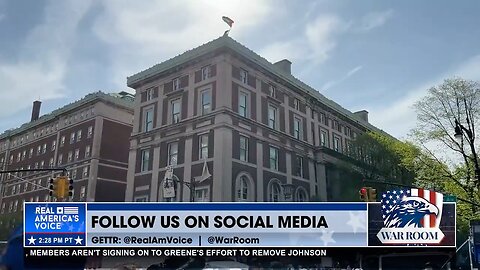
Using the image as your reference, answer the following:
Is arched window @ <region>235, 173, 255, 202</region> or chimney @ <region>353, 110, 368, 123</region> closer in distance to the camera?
arched window @ <region>235, 173, 255, 202</region>

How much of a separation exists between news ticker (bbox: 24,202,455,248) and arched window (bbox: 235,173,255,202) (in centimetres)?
2674

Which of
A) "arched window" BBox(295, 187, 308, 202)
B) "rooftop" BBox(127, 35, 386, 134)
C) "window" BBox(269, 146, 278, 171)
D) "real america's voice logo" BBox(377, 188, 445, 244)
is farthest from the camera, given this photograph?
"arched window" BBox(295, 187, 308, 202)

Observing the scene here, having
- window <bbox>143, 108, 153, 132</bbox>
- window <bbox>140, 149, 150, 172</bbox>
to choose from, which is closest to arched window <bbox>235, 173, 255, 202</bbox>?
window <bbox>140, 149, 150, 172</bbox>

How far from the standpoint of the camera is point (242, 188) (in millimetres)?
38062

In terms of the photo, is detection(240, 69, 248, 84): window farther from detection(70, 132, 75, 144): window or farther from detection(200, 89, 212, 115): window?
detection(70, 132, 75, 144): window

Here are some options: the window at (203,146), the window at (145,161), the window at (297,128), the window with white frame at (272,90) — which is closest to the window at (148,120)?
the window at (145,161)

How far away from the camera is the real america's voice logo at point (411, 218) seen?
33.6ft

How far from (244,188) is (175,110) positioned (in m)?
10.7

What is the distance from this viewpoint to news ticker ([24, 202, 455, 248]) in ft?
33.6

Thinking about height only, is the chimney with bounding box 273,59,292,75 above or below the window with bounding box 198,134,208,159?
above

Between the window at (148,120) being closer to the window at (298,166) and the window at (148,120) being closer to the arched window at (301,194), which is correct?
the window at (298,166)

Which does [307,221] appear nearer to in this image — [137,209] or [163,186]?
[137,209]

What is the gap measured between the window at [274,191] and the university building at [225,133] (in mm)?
96

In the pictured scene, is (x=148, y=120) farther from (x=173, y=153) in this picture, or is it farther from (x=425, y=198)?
(x=425, y=198)
